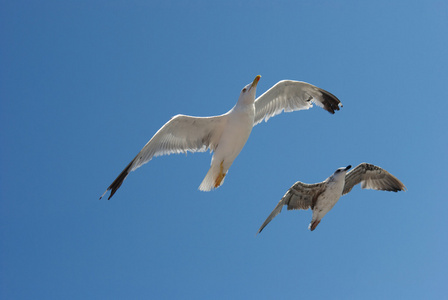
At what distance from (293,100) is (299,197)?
1802 millimetres

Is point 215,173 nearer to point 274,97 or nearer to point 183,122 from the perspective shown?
point 183,122

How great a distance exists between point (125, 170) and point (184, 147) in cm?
107

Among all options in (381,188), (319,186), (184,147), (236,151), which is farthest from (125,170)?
(381,188)

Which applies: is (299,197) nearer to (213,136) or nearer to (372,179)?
(372,179)

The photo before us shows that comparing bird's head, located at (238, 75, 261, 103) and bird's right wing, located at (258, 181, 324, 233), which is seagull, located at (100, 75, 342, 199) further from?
bird's right wing, located at (258, 181, 324, 233)

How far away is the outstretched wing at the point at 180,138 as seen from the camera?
898 cm

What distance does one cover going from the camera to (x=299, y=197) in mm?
9445

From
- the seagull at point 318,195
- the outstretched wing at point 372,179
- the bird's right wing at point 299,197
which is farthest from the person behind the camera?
the outstretched wing at point 372,179

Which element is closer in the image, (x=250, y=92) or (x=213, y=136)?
(x=250, y=92)

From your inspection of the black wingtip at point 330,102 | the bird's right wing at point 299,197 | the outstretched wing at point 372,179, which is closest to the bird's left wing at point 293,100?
the black wingtip at point 330,102

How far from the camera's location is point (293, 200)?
9.45m

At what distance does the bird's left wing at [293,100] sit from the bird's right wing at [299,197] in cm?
144

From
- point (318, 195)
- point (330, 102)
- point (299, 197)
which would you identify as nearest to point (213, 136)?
point (299, 197)

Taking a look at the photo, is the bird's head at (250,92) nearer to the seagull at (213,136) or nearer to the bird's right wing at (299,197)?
the seagull at (213,136)
